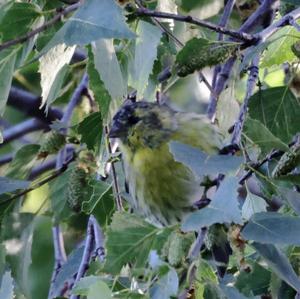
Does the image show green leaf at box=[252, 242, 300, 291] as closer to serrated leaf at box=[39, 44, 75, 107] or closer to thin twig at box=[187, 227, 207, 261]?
thin twig at box=[187, 227, 207, 261]

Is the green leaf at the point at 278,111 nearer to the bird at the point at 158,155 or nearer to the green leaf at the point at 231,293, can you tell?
the bird at the point at 158,155

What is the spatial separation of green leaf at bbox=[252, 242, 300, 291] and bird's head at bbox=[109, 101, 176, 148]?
0.72 m

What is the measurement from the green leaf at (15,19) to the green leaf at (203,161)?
1.56 ft

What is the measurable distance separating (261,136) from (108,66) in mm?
391

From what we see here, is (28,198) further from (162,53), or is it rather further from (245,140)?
(245,140)

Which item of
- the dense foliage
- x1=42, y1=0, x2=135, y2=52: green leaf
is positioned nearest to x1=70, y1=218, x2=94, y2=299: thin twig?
the dense foliage

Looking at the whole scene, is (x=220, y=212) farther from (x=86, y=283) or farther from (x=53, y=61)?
(x=53, y=61)

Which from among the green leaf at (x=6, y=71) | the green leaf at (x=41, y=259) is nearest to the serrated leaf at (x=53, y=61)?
the green leaf at (x=6, y=71)

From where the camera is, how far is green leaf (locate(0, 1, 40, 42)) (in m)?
2.17

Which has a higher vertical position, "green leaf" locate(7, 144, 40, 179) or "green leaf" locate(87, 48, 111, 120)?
"green leaf" locate(87, 48, 111, 120)

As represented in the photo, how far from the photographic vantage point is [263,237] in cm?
189

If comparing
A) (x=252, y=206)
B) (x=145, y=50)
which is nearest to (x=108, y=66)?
(x=145, y=50)

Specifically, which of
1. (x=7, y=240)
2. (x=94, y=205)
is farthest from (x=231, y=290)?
(x=7, y=240)

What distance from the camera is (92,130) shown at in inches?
108
